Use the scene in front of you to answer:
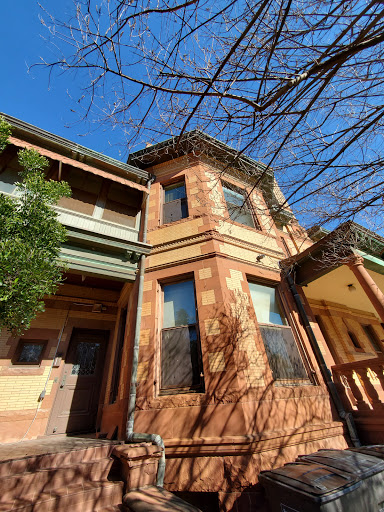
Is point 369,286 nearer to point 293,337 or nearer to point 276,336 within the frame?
point 293,337

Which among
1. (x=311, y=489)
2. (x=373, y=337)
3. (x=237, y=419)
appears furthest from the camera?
(x=373, y=337)

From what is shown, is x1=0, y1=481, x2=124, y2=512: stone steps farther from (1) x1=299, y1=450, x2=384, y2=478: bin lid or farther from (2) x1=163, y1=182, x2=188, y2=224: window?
(2) x1=163, y1=182, x2=188, y2=224: window

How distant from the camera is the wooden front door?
19.0 feet

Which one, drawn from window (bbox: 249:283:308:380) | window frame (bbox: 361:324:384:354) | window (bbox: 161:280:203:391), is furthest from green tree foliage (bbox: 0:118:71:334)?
window frame (bbox: 361:324:384:354)

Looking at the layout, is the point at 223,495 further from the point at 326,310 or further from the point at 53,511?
the point at 326,310

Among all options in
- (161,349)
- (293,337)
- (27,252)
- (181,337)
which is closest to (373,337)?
(293,337)

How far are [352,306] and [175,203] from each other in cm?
850

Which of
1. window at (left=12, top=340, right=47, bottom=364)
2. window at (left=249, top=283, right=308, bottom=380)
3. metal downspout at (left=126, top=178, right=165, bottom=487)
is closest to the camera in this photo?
metal downspout at (left=126, top=178, right=165, bottom=487)

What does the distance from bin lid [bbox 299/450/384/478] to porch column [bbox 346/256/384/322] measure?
2.46 metres

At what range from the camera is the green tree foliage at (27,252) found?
11.7 feet

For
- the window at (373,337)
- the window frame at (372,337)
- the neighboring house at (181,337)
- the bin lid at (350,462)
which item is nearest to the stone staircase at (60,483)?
the neighboring house at (181,337)

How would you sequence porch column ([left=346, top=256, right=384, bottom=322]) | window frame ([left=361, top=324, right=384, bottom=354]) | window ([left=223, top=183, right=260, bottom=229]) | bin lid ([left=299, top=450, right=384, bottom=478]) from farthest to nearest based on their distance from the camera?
1. window frame ([left=361, top=324, right=384, bottom=354])
2. window ([left=223, top=183, right=260, bottom=229])
3. porch column ([left=346, top=256, right=384, bottom=322])
4. bin lid ([left=299, top=450, right=384, bottom=478])

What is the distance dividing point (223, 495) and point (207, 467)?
37 centimetres

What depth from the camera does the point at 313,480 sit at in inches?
105
